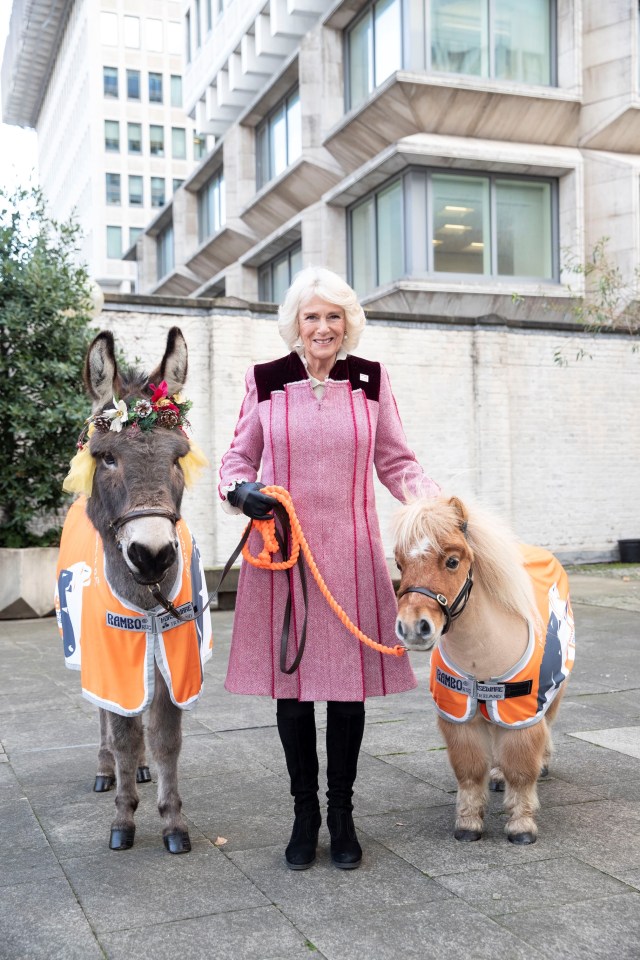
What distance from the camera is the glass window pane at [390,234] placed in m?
16.8

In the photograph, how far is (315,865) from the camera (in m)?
3.27

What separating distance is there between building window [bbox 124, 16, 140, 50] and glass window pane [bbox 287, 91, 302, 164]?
43757 mm

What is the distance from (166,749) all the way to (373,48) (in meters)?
16.9

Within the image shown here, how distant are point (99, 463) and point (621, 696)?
13.6 ft

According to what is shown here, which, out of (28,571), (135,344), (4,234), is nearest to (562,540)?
(135,344)

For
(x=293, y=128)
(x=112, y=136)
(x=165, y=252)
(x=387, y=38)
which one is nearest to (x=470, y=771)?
(x=387, y=38)

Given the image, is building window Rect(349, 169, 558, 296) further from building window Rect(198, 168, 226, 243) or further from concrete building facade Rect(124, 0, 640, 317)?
building window Rect(198, 168, 226, 243)

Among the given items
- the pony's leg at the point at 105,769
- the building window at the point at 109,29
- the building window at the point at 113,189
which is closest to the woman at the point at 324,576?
the pony's leg at the point at 105,769

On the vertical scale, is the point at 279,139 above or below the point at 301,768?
above

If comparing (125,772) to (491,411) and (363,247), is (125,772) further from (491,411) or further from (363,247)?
(363,247)

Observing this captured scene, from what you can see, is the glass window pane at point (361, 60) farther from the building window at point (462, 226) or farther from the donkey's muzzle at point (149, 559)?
the donkey's muzzle at point (149, 559)

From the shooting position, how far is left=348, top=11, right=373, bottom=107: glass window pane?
17.8m

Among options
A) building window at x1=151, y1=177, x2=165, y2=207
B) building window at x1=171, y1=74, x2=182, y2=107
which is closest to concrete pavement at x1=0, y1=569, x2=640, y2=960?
building window at x1=151, y1=177, x2=165, y2=207

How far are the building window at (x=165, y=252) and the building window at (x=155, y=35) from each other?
35180mm
